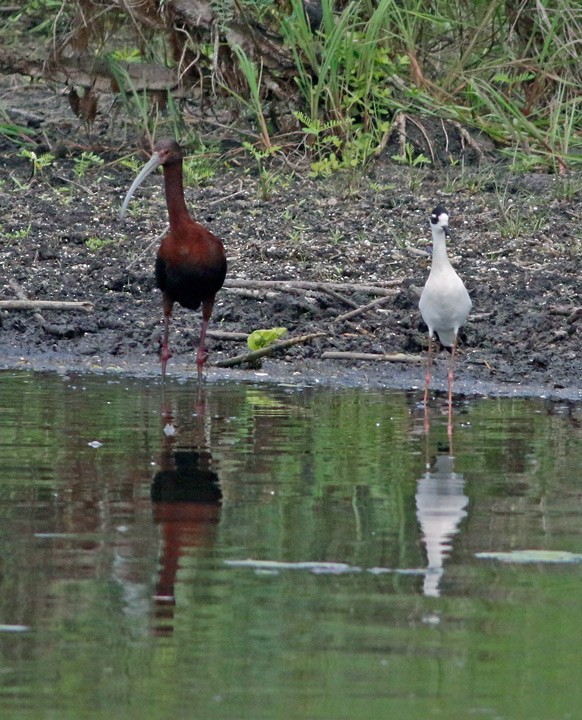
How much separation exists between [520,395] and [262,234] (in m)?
3.39

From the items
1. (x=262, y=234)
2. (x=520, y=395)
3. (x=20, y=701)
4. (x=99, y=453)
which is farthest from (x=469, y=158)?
(x=20, y=701)

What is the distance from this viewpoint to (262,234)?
1233 centimetres

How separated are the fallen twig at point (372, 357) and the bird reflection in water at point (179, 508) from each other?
256 cm

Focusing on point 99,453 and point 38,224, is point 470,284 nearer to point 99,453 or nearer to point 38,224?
point 38,224

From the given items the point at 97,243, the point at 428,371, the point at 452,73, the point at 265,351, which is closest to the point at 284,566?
the point at 428,371

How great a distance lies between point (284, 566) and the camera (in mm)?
5328

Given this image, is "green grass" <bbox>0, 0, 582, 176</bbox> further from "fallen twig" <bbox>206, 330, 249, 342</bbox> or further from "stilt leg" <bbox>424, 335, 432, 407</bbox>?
"stilt leg" <bbox>424, 335, 432, 407</bbox>

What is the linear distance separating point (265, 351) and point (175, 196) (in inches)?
48.9

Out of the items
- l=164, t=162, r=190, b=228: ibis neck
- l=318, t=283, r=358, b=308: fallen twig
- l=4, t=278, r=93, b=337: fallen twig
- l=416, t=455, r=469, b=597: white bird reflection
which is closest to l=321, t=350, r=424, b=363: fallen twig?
l=318, t=283, r=358, b=308: fallen twig

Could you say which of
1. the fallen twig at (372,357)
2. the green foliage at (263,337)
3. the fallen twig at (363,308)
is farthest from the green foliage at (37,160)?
the fallen twig at (372,357)

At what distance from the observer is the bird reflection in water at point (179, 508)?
5.00 m

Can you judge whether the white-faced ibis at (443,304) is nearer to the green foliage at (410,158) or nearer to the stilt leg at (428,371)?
the stilt leg at (428,371)

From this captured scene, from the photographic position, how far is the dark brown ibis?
10102 mm

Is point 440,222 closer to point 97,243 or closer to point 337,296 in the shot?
point 337,296
